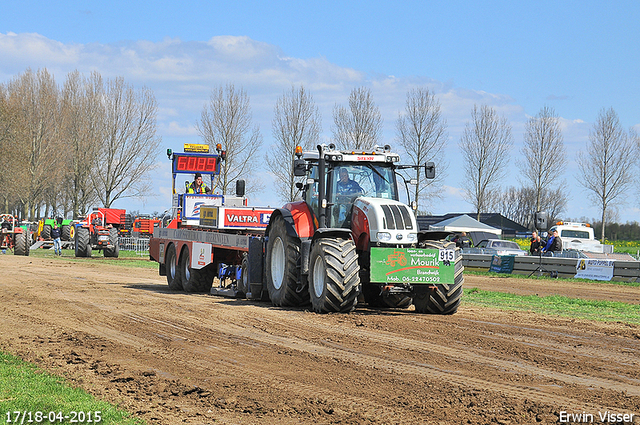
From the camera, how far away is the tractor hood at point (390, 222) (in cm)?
1134

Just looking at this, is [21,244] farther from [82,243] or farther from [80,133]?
[80,133]

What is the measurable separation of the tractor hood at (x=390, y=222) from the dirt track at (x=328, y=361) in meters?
1.27

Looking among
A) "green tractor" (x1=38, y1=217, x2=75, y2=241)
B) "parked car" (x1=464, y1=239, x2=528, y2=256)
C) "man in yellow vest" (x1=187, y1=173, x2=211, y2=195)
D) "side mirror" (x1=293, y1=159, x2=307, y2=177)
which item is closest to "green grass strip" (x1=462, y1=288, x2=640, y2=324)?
"side mirror" (x1=293, y1=159, x2=307, y2=177)

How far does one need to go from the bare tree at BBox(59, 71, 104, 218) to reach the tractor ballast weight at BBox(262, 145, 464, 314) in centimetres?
4748

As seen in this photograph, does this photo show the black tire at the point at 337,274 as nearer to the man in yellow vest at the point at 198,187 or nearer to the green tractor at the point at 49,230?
the man in yellow vest at the point at 198,187

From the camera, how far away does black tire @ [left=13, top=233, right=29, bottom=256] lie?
34344 mm

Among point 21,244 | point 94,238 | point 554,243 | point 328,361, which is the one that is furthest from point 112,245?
point 328,361

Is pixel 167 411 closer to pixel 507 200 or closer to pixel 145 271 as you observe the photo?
pixel 145 271

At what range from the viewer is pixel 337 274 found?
11.0m

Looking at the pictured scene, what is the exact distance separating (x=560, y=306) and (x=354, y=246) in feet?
20.0

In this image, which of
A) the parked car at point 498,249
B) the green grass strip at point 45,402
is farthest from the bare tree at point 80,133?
the green grass strip at point 45,402

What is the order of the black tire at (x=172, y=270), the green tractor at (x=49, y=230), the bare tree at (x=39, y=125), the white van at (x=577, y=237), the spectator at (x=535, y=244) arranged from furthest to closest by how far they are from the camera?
the bare tree at (x=39, y=125)
the green tractor at (x=49, y=230)
the white van at (x=577, y=237)
the spectator at (x=535, y=244)
the black tire at (x=172, y=270)

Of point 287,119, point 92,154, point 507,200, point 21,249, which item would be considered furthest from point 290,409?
point 507,200

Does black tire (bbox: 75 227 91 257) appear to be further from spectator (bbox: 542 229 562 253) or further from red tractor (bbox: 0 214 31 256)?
spectator (bbox: 542 229 562 253)
